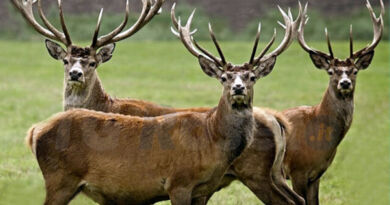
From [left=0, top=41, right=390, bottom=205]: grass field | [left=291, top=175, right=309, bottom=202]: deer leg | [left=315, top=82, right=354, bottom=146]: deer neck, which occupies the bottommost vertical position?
[left=0, top=41, right=390, bottom=205]: grass field

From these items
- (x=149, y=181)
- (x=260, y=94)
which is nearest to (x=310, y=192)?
(x=149, y=181)

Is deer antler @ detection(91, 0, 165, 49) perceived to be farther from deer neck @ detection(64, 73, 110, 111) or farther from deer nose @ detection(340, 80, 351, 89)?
deer nose @ detection(340, 80, 351, 89)

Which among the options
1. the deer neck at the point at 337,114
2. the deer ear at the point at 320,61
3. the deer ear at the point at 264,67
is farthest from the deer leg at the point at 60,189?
the deer ear at the point at 320,61

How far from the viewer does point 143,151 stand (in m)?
8.09

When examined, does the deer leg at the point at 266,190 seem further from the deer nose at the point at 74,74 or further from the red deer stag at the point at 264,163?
the deer nose at the point at 74,74

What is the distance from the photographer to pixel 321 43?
30.0 meters

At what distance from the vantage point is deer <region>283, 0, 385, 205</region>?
964 centimetres

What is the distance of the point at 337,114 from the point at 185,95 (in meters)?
11.6

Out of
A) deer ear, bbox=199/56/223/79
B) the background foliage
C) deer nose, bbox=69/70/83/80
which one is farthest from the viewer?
the background foliage

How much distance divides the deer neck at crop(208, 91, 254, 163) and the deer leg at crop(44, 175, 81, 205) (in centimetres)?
124

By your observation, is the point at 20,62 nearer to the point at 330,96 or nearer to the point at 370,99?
the point at 370,99

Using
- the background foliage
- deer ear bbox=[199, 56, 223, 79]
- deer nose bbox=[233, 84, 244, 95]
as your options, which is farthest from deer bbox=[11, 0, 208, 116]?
the background foliage

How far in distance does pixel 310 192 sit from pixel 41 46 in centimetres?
2222

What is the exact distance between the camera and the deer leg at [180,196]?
783 cm
